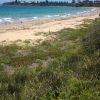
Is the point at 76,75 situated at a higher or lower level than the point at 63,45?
higher

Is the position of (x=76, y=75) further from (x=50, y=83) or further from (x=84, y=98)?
(x=84, y=98)

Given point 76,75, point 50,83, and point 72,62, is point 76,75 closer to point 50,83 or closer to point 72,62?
point 50,83

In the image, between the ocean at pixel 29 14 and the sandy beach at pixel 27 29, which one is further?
the ocean at pixel 29 14

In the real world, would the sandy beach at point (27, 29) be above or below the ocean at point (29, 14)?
above

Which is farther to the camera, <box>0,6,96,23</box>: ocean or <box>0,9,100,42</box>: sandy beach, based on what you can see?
<box>0,6,96,23</box>: ocean

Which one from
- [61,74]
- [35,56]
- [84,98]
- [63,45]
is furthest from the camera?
[63,45]

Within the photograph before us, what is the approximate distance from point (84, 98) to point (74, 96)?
0.18m

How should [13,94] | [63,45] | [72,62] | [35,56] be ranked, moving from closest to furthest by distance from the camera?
1. [13,94]
2. [72,62]
3. [35,56]
4. [63,45]

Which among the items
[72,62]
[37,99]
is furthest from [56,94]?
[72,62]

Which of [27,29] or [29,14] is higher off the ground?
[27,29]

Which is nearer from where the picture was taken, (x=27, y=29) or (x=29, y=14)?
(x=27, y=29)

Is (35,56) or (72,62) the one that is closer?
(72,62)

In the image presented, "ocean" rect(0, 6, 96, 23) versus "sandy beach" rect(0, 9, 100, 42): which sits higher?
"sandy beach" rect(0, 9, 100, 42)

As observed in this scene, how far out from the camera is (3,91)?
19.2ft
